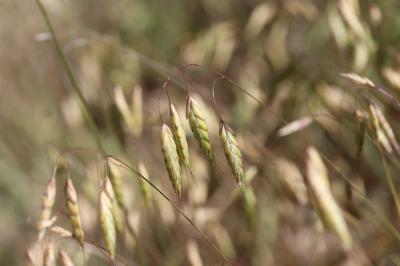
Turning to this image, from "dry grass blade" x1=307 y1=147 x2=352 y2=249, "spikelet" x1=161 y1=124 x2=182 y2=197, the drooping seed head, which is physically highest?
"spikelet" x1=161 y1=124 x2=182 y2=197

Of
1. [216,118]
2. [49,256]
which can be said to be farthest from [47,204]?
[216,118]

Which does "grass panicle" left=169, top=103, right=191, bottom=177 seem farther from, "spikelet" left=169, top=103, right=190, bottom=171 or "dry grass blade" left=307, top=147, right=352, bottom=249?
"dry grass blade" left=307, top=147, right=352, bottom=249

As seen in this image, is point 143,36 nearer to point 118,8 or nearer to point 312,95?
point 118,8

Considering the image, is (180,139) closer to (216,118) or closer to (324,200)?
(324,200)

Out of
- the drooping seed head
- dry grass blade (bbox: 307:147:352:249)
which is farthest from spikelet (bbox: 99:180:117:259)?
dry grass blade (bbox: 307:147:352:249)

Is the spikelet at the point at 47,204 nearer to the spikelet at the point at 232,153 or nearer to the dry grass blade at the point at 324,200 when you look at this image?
the spikelet at the point at 232,153

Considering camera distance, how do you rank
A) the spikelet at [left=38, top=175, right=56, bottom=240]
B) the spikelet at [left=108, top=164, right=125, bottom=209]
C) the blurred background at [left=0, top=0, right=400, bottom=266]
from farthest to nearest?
1. the blurred background at [left=0, top=0, right=400, bottom=266]
2. the spikelet at [left=108, top=164, right=125, bottom=209]
3. the spikelet at [left=38, top=175, right=56, bottom=240]

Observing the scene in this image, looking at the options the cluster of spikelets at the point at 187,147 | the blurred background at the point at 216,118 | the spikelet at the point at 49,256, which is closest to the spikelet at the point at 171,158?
the cluster of spikelets at the point at 187,147

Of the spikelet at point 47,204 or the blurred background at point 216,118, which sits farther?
the blurred background at point 216,118
